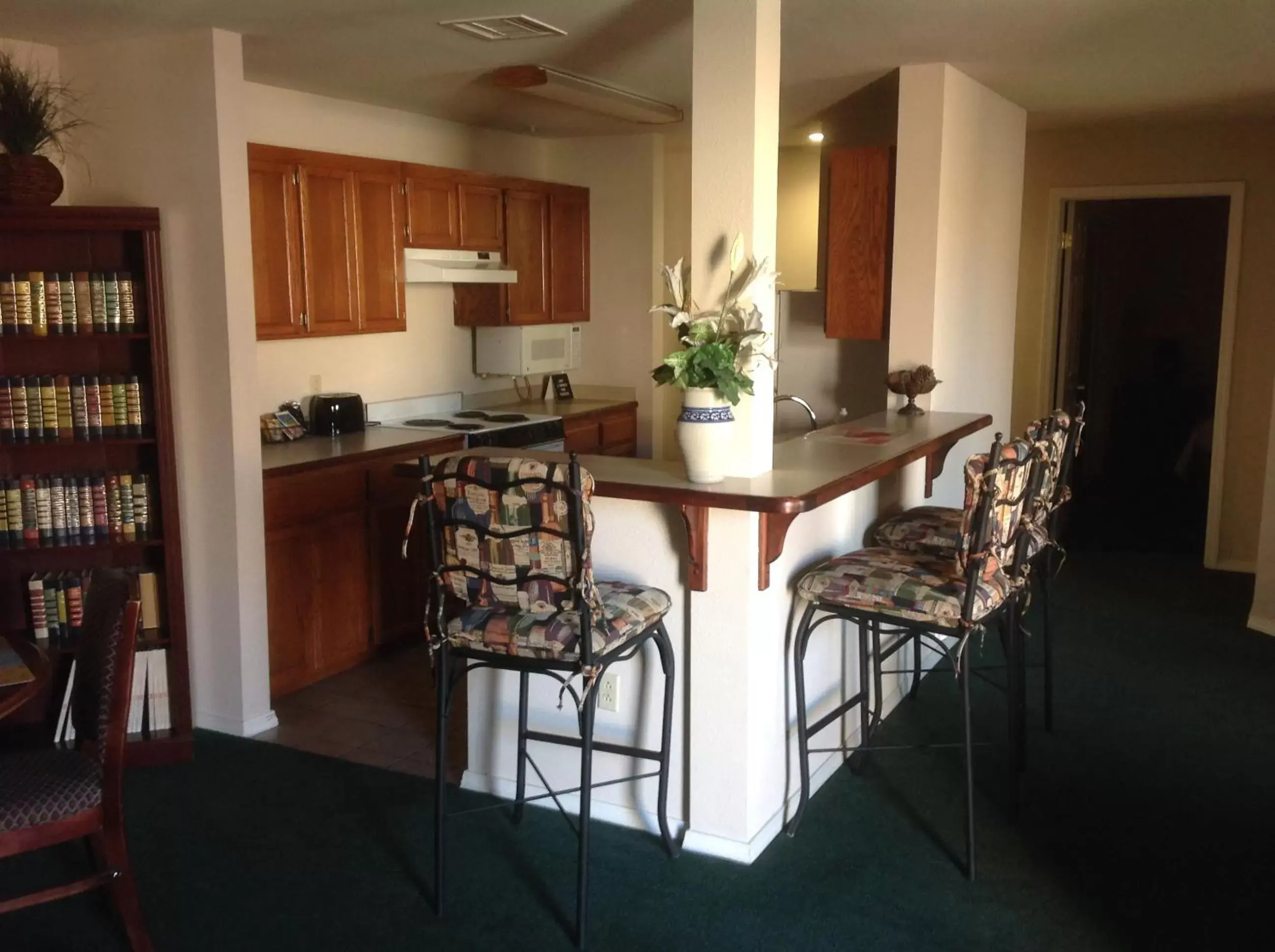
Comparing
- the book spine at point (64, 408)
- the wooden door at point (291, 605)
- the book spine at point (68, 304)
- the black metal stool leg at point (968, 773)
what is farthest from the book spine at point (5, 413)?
the black metal stool leg at point (968, 773)

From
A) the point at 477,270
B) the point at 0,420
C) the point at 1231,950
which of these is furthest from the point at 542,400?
the point at 1231,950

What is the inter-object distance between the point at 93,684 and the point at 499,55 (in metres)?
2.52

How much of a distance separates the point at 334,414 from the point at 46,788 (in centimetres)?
259

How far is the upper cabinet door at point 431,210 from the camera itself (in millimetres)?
4895

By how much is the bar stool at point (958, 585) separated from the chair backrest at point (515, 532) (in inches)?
27.7

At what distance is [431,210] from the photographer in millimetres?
5027

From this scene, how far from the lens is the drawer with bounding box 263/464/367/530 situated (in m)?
3.91

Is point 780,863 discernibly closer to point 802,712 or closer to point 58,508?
point 802,712

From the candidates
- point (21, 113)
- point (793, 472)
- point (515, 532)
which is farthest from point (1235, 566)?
point (21, 113)

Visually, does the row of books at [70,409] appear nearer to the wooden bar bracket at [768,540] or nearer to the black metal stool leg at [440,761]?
the black metal stool leg at [440,761]

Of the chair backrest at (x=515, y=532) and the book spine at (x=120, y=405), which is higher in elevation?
the book spine at (x=120, y=405)

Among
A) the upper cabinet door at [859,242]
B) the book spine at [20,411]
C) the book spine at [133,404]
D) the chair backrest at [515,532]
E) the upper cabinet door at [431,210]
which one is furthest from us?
the upper cabinet door at [431,210]

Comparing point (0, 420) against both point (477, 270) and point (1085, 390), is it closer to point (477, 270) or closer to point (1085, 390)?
point (477, 270)

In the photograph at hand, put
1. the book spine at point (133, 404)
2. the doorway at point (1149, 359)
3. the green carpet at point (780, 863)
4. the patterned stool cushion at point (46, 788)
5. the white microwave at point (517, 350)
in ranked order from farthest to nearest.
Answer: the doorway at point (1149, 359), the white microwave at point (517, 350), the book spine at point (133, 404), the green carpet at point (780, 863), the patterned stool cushion at point (46, 788)
